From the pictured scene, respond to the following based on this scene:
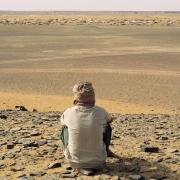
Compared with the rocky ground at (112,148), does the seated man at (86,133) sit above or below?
above

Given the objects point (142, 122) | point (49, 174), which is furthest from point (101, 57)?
point (49, 174)

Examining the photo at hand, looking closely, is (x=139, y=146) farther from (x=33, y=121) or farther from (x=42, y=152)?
(x=33, y=121)

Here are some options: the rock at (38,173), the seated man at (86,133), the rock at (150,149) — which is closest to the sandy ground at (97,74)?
the rock at (150,149)

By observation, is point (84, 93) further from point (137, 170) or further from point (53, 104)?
point (53, 104)

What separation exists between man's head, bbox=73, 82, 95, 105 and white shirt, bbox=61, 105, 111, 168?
0.32 ft

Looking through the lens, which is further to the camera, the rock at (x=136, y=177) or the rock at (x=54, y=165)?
the rock at (x=54, y=165)

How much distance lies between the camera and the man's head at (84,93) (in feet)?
21.9

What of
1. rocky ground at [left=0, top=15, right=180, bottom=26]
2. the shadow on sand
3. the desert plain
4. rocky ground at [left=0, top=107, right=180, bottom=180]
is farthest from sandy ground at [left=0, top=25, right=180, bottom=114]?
rocky ground at [left=0, top=15, right=180, bottom=26]

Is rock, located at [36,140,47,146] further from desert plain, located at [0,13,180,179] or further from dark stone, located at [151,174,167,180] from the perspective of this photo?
dark stone, located at [151,174,167,180]

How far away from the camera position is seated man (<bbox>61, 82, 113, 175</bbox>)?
22.2ft

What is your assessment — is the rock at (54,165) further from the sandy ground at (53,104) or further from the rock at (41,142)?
the sandy ground at (53,104)

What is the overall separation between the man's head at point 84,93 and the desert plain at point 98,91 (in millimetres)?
1030

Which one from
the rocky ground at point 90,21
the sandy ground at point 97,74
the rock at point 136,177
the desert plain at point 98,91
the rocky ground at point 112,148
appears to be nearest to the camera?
the rock at point 136,177

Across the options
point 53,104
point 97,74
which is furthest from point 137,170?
point 97,74
